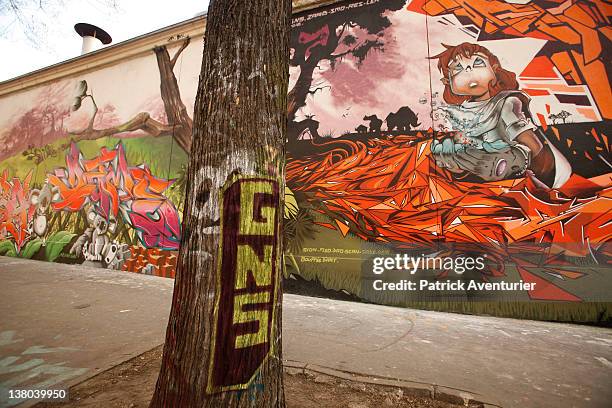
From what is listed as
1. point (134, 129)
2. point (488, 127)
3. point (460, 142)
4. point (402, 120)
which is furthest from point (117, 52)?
point (488, 127)

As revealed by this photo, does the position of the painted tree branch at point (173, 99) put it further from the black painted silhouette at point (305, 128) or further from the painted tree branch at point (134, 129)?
the black painted silhouette at point (305, 128)

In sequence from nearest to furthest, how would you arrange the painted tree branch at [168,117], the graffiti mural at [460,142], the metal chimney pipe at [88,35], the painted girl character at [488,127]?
the graffiti mural at [460,142], the painted girl character at [488,127], the painted tree branch at [168,117], the metal chimney pipe at [88,35]

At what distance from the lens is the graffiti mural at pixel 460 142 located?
4387 mm

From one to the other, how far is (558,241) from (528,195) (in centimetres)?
76

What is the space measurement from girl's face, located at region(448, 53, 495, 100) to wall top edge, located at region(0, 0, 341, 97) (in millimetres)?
2644

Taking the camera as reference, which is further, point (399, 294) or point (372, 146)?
Answer: point (372, 146)

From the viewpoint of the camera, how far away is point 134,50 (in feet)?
25.2

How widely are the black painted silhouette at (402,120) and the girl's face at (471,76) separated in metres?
0.76

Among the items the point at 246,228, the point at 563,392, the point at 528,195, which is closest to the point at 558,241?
the point at 528,195

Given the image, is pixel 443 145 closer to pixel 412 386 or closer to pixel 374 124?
pixel 374 124

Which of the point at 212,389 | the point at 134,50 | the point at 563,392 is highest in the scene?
the point at 134,50

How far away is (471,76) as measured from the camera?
4938 mm

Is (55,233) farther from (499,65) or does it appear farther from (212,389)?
(499,65)

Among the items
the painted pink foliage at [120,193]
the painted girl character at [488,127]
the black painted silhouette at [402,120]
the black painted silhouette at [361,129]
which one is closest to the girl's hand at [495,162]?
the painted girl character at [488,127]
